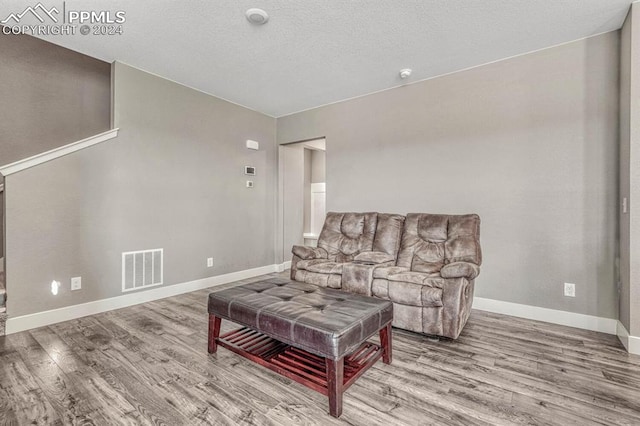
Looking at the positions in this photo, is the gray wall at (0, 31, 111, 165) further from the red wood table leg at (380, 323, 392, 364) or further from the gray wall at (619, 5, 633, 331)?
the gray wall at (619, 5, 633, 331)

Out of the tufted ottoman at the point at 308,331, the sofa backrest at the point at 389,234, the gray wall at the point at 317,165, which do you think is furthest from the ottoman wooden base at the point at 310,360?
the gray wall at the point at 317,165

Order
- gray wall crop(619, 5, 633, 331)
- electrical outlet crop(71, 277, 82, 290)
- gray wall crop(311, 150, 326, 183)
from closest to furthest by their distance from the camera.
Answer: gray wall crop(619, 5, 633, 331) → electrical outlet crop(71, 277, 82, 290) → gray wall crop(311, 150, 326, 183)

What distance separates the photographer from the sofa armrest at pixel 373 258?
3.03 meters

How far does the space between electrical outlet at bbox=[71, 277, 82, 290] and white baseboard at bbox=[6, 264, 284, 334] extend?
0.18 meters

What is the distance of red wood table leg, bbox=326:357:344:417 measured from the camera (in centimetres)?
153

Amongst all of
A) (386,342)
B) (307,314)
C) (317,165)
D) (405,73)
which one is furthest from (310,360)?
(317,165)

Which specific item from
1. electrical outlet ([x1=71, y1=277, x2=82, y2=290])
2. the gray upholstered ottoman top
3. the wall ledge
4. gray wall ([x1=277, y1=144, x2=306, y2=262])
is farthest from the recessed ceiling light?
electrical outlet ([x1=71, y1=277, x2=82, y2=290])

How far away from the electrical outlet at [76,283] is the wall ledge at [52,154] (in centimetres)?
109

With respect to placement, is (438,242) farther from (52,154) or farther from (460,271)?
(52,154)

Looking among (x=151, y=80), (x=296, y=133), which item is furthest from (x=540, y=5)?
(x=151, y=80)

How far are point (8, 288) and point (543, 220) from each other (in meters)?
4.93

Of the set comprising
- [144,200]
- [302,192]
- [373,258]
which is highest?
[302,192]

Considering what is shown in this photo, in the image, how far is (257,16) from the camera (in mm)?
2408

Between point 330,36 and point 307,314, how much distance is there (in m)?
2.42
